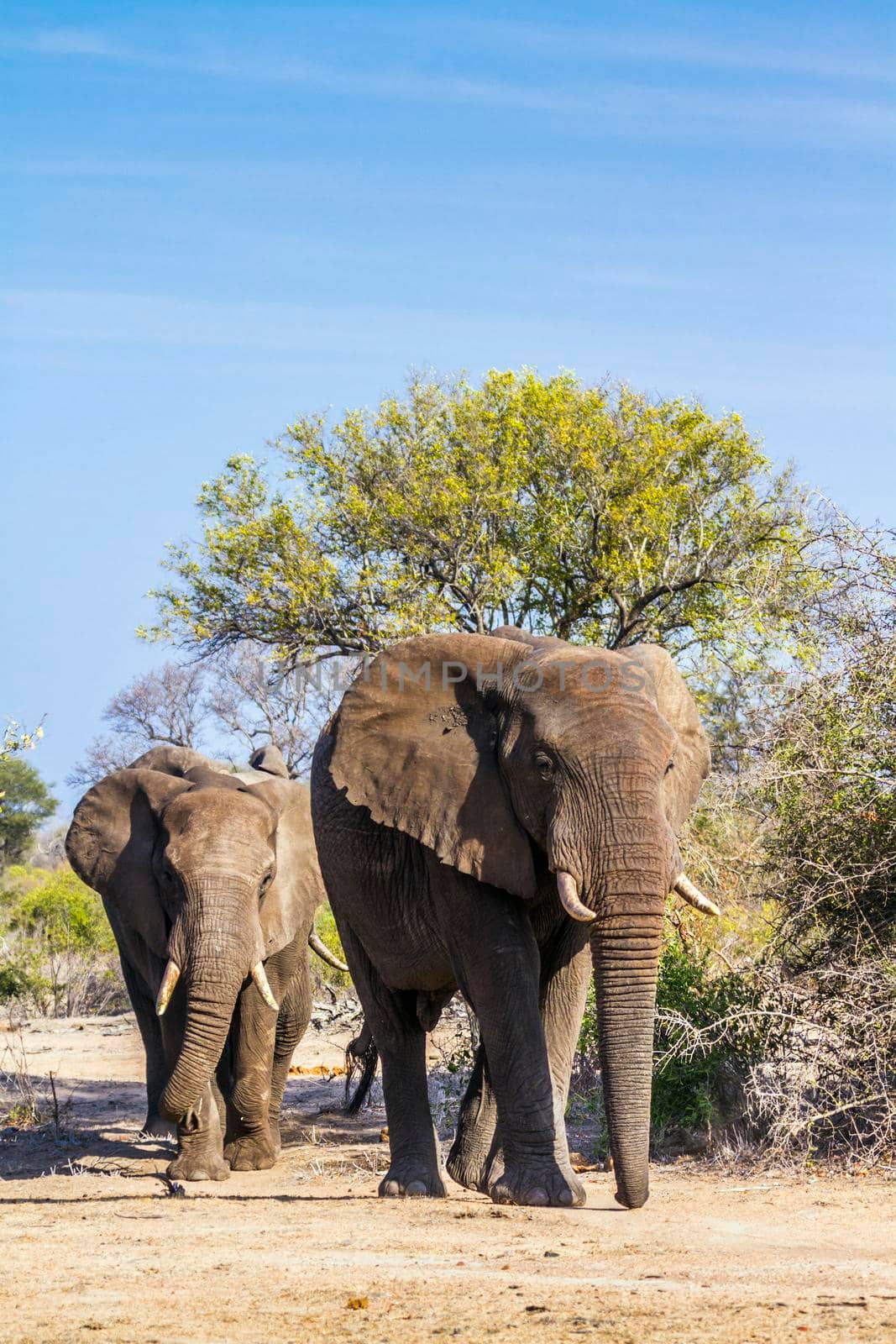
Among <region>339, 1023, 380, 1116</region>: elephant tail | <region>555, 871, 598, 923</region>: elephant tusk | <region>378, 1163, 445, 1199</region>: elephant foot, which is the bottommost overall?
<region>378, 1163, 445, 1199</region>: elephant foot

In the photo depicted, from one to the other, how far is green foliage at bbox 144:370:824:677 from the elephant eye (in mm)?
13519

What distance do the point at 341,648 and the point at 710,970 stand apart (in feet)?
36.2

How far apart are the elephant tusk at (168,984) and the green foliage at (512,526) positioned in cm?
1132

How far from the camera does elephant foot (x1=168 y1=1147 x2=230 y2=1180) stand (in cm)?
921

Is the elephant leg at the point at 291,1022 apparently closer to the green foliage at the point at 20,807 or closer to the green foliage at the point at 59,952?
the green foliage at the point at 59,952

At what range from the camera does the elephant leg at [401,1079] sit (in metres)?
7.60

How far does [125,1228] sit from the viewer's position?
22.0 ft

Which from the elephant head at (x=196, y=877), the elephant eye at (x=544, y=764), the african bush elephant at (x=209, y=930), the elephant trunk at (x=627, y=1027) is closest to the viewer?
the elephant trunk at (x=627, y=1027)

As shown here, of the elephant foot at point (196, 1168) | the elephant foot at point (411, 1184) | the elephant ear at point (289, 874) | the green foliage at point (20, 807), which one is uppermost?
the green foliage at point (20, 807)

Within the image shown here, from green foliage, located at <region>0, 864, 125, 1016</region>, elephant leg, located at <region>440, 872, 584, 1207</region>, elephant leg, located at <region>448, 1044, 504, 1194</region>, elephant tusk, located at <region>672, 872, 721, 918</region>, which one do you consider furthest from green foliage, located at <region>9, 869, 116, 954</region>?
elephant tusk, located at <region>672, 872, 721, 918</region>

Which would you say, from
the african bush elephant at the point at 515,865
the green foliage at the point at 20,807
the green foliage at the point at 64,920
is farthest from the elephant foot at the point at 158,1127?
the green foliage at the point at 20,807

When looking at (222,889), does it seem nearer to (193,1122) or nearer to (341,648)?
(193,1122)

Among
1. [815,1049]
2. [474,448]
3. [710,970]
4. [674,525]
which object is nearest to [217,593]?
[474,448]

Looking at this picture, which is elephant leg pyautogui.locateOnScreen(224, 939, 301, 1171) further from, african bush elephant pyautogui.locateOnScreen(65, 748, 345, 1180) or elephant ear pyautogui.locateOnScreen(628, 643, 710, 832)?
elephant ear pyautogui.locateOnScreen(628, 643, 710, 832)
